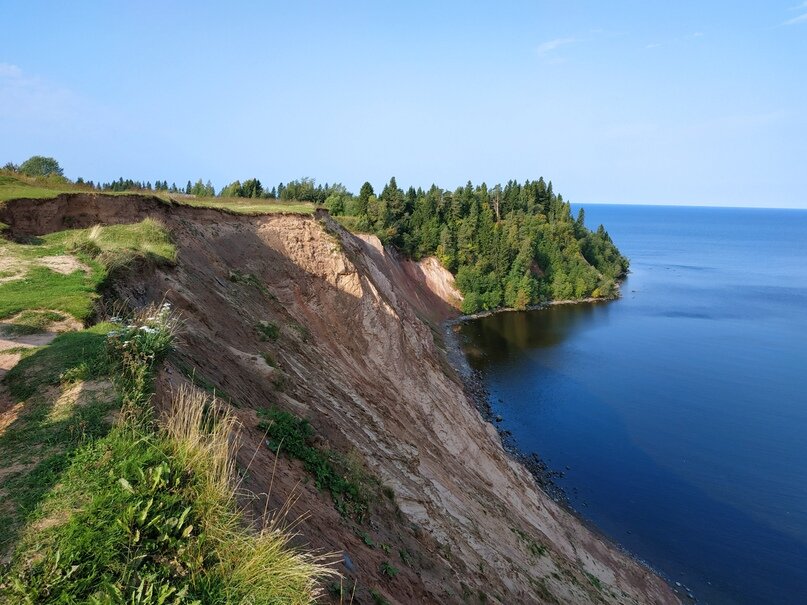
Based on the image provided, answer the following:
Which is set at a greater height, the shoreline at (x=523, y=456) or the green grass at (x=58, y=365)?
the green grass at (x=58, y=365)

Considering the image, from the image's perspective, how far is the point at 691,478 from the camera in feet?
88.6

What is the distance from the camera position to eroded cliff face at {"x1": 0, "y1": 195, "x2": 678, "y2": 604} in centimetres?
808

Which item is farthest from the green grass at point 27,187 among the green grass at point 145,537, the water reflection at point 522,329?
the water reflection at point 522,329

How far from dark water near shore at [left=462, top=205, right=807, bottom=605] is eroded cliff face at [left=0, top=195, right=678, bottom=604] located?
4.12 m

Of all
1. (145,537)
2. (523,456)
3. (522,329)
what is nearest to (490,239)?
(522,329)

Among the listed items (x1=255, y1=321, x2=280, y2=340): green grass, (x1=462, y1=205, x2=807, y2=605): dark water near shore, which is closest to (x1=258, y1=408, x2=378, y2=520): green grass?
(x1=255, y1=321, x2=280, y2=340): green grass

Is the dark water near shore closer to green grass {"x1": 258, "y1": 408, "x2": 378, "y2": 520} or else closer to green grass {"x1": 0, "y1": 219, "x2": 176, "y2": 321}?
green grass {"x1": 258, "y1": 408, "x2": 378, "y2": 520}

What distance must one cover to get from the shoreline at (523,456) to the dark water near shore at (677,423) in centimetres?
47

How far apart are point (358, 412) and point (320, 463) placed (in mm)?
7450

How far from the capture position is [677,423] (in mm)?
32812

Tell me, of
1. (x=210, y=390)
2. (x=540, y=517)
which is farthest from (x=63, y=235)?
(x=540, y=517)

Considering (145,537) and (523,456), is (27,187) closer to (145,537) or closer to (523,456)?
(145,537)

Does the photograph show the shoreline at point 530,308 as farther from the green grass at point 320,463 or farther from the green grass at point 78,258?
the green grass at point 320,463

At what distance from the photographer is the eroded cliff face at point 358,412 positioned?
8.08m
